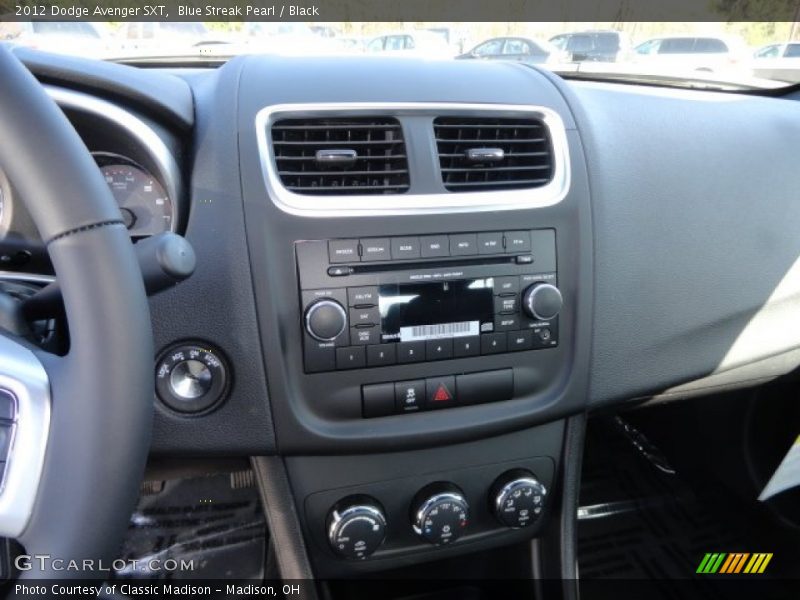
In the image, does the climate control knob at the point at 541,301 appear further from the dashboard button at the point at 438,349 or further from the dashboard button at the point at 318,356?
the dashboard button at the point at 318,356

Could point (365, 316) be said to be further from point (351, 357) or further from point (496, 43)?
point (496, 43)

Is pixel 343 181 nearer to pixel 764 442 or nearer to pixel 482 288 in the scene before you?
pixel 482 288

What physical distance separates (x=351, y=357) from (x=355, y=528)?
330 millimetres

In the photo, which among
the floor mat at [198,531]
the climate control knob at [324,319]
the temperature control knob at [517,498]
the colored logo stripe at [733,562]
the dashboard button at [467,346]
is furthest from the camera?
the colored logo stripe at [733,562]

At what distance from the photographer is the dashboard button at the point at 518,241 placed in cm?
121

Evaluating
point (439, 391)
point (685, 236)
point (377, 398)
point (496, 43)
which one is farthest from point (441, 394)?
point (496, 43)

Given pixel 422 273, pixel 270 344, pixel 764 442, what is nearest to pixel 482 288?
pixel 422 273

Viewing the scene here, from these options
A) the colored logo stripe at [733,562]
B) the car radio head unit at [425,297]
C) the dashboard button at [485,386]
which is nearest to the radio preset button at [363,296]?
the car radio head unit at [425,297]

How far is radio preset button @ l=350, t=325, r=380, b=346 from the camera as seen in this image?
1.15 m

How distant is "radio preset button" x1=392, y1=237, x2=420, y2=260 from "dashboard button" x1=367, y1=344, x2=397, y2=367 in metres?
0.16

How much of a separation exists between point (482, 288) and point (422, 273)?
0.38 ft

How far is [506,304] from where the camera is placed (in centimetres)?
122

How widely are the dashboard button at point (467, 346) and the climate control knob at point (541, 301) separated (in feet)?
0.35

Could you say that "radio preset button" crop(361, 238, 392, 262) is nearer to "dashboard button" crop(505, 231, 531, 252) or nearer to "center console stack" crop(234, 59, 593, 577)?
"center console stack" crop(234, 59, 593, 577)
